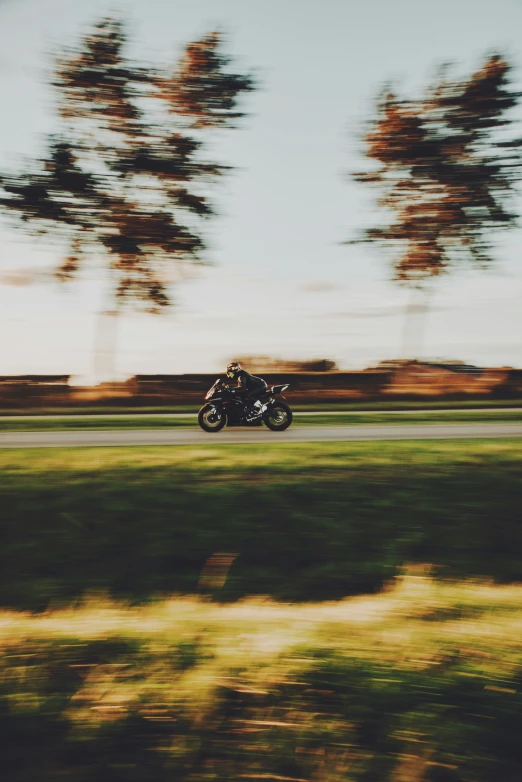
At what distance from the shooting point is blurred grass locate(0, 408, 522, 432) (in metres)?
15.7

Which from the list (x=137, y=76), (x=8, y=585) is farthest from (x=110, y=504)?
(x=137, y=76)

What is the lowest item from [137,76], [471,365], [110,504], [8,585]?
[8,585]

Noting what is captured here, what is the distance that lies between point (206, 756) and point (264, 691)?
1.57ft

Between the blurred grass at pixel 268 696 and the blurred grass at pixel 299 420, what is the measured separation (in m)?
11.6

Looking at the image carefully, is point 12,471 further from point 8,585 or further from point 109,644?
point 109,644

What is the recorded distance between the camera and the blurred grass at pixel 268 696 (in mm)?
2959

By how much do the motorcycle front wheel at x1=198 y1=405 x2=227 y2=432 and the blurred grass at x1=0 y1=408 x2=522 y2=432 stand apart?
1543mm

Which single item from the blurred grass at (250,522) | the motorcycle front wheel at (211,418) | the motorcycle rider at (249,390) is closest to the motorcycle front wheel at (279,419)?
the motorcycle rider at (249,390)

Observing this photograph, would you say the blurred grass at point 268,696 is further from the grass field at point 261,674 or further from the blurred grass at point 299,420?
the blurred grass at point 299,420

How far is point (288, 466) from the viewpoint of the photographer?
34.1 ft

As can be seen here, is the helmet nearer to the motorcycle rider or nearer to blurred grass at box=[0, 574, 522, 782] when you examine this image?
→ the motorcycle rider

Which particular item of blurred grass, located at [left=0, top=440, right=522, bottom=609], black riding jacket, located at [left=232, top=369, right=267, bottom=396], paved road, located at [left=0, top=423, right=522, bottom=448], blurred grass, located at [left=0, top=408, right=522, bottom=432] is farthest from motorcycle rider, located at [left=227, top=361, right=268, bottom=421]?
blurred grass, located at [left=0, top=440, right=522, bottom=609]

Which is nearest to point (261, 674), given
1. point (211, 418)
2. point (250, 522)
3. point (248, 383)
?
point (250, 522)

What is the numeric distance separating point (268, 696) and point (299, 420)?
44.7 ft
